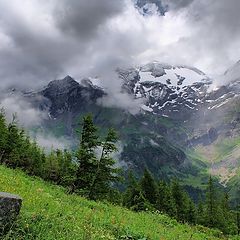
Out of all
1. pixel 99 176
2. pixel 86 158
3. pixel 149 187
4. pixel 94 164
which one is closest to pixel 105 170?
pixel 99 176

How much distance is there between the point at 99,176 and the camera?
3991cm

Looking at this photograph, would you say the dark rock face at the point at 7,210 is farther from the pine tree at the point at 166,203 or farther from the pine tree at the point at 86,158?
the pine tree at the point at 166,203

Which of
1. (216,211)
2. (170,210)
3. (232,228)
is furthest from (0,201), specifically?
(232,228)

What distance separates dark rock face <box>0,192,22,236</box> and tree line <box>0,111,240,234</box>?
22136 mm

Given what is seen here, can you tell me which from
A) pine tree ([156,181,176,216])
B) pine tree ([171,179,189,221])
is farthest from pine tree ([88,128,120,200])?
pine tree ([171,179,189,221])

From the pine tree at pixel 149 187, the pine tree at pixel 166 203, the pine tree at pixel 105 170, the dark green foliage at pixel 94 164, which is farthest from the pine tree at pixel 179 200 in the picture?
the dark green foliage at pixel 94 164

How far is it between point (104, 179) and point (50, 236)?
29503 mm

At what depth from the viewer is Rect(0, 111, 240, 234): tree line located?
39.5 metres

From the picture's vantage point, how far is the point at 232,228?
86750 millimetres

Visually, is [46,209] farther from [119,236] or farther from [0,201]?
[0,201]

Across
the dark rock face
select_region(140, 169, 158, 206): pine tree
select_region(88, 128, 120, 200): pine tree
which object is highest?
select_region(140, 169, 158, 206): pine tree

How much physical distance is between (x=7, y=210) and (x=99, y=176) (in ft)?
98.3

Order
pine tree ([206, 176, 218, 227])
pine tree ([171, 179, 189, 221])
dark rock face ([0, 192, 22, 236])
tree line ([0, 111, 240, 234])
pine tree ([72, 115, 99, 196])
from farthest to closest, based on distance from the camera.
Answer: pine tree ([171, 179, 189, 221]) < pine tree ([206, 176, 218, 227]) < tree line ([0, 111, 240, 234]) < pine tree ([72, 115, 99, 196]) < dark rock face ([0, 192, 22, 236])

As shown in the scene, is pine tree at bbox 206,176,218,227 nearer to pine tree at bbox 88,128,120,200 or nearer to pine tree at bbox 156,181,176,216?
pine tree at bbox 156,181,176,216
